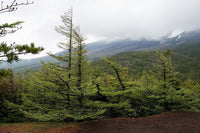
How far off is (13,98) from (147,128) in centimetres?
1518

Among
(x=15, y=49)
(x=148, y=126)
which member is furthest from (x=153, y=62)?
(x=15, y=49)

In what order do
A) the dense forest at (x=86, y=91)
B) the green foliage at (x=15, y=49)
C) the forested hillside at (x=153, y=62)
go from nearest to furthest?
1. the green foliage at (x=15, y=49)
2. the dense forest at (x=86, y=91)
3. the forested hillside at (x=153, y=62)

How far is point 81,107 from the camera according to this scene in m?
8.12

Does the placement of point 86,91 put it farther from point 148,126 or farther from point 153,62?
point 153,62

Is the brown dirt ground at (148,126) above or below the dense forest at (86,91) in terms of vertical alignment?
below

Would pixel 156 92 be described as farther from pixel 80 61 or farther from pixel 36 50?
pixel 36 50

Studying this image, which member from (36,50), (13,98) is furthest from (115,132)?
(13,98)

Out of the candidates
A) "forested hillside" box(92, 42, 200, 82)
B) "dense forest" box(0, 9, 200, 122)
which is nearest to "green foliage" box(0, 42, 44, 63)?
"dense forest" box(0, 9, 200, 122)

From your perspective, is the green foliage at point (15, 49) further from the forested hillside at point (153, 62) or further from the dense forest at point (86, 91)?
the forested hillside at point (153, 62)

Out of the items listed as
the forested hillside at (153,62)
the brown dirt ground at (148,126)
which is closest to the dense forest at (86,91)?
the brown dirt ground at (148,126)

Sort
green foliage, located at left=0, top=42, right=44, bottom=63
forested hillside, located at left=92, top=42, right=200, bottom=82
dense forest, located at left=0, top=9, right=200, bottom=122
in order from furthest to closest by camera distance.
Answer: forested hillside, located at left=92, top=42, right=200, bottom=82, dense forest, located at left=0, top=9, right=200, bottom=122, green foliage, located at left=0, top=42, right=44, bottom=63

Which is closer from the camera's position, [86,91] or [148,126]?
[148,126]

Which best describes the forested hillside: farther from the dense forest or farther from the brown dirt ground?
the brown dirt ground

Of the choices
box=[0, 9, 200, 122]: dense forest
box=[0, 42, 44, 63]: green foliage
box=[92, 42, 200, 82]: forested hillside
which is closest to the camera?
box=[0, 42, 44, 63]: green foliage
